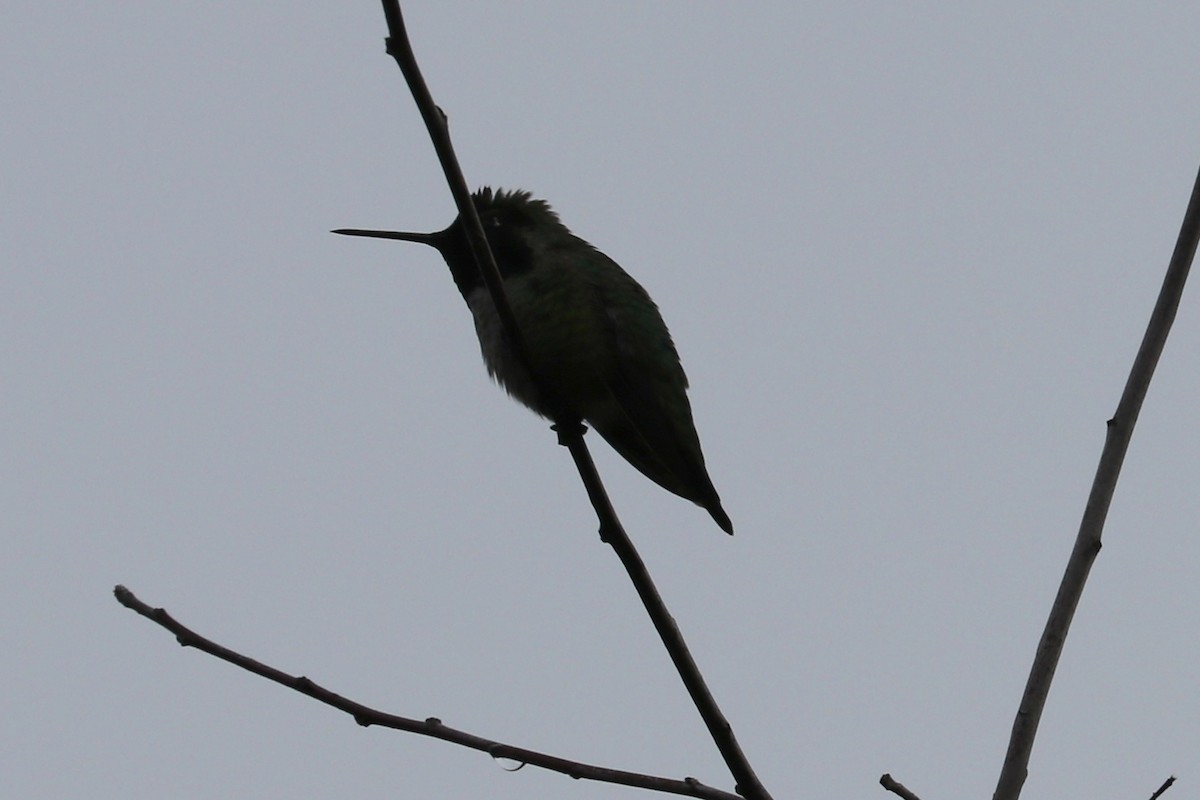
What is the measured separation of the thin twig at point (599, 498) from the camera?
11.2 ft

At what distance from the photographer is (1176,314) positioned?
11.9 ft

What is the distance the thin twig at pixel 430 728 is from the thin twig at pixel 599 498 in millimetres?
272

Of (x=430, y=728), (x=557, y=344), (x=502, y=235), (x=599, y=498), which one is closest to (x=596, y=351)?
(x=557, y=344)

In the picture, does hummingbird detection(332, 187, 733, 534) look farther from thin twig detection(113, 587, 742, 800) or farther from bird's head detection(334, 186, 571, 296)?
thin twig detection(113, 587, 742, 800)

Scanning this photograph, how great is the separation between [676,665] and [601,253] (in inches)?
148

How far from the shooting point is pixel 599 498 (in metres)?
4.23

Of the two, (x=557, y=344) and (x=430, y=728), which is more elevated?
(x=557, y=344)

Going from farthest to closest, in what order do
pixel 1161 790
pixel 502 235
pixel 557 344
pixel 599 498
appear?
pixel 502 235, pixel 557 344, pixel 599 498, pixel 1161 790

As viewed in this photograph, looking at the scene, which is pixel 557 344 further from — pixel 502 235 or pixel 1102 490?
pixel 1102 490

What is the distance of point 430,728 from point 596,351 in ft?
10.1

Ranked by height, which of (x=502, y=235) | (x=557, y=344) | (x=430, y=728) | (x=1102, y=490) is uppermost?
(x=502, y=235)

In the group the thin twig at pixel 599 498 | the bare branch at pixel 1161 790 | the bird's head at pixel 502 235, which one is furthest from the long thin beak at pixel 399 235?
the bare branch at pixel 1161 790

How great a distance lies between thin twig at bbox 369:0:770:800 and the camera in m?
3.40

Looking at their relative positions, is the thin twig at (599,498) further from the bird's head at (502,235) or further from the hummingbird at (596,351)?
the bird's head at (502,235)
